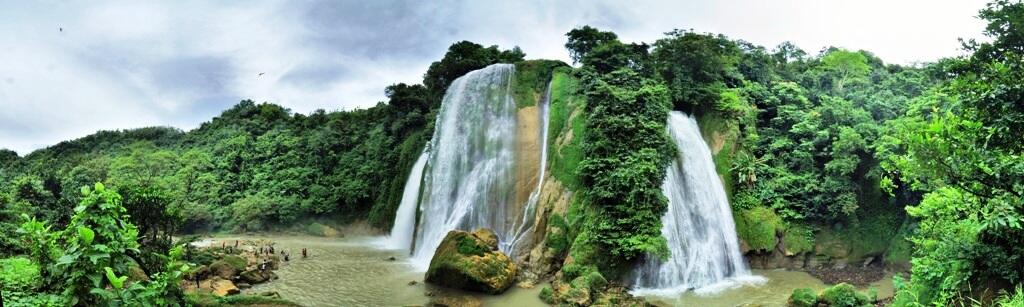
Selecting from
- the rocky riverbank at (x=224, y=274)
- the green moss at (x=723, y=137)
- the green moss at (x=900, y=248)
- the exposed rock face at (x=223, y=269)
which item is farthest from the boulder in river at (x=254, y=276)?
the green moss at (x=900, y=248)

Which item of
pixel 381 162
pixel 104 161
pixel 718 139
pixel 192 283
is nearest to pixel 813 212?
pixel 718 139

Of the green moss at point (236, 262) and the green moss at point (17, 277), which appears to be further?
the green moss at point (236, 262)

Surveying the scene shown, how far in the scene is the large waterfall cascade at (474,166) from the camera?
17.9m

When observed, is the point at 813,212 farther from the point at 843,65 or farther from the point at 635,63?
the point at 843,65

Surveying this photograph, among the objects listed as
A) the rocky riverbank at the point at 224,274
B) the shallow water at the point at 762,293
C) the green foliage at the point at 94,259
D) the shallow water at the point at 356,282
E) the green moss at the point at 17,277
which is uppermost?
the green foliage at the point at 94,259

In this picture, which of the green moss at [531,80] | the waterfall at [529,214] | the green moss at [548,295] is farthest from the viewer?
the green moss at [531,80]

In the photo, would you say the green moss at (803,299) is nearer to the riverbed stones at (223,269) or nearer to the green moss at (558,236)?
the green moss at (558,236)

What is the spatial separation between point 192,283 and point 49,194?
16833 mm

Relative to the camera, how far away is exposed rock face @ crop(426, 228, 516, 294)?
1328 cm

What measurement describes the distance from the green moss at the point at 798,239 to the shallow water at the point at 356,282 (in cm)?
882

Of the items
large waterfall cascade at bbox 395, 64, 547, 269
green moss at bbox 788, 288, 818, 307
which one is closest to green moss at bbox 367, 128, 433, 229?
large waterfall cascade at bbox 395, 64, 547, 269

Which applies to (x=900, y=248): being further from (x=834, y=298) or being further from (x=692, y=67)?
(x=692, y=67)

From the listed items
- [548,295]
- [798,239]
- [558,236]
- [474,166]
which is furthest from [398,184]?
[798,239]

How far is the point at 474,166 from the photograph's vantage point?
19.6 meters
